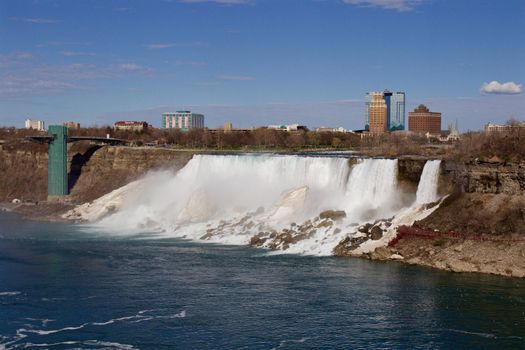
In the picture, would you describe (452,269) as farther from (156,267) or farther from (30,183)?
(30,183)

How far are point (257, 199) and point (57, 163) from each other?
84.2 ft

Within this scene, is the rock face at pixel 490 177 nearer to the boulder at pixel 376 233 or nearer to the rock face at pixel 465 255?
the rock face at pixel 465 255

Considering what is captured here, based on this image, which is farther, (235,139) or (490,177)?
(235,139)

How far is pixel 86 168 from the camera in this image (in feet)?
243

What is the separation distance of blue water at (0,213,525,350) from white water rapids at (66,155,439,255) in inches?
272

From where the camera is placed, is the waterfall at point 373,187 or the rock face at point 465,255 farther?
the waterfall at point 373,187

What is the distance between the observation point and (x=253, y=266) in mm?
34469

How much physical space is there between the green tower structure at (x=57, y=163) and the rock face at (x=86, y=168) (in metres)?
1.69

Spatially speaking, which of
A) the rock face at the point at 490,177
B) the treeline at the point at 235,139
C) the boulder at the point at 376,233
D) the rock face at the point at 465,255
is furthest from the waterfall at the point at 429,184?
the treeline at the point at 235,139

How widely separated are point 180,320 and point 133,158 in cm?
4785

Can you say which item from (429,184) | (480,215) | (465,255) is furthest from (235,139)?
(465,255)

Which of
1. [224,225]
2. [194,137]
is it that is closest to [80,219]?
[224,225]

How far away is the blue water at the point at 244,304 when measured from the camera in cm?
2306

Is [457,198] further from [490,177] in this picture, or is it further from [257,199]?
[257,199]
